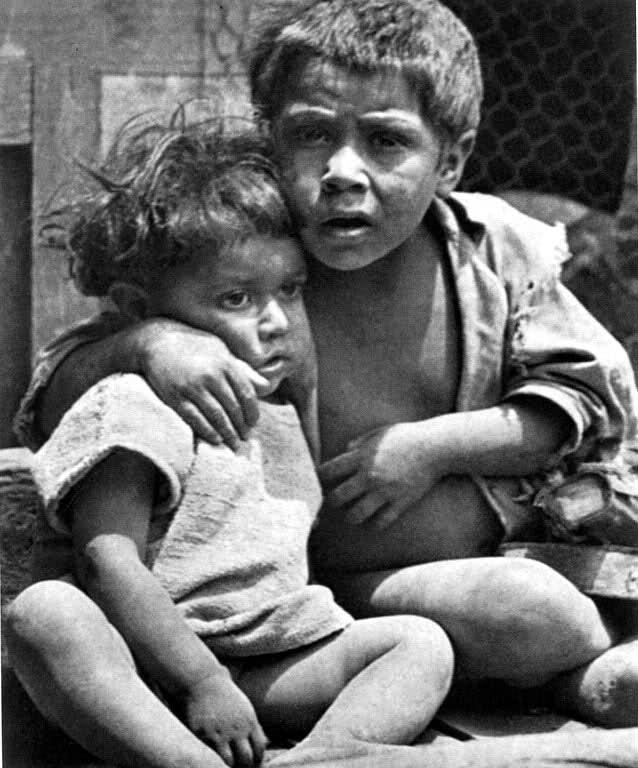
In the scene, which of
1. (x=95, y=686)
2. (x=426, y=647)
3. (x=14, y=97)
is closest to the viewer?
(x=95, y=686)

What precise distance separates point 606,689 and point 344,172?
517 mm

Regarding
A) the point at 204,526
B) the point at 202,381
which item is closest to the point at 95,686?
the point at 204,526

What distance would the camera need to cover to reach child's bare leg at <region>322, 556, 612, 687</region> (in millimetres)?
2137

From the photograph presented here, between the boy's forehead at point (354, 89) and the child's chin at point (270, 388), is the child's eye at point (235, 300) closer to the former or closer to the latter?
the child's chin at point (270, 388)

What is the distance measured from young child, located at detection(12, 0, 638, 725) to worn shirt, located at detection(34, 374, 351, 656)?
0.13 feet

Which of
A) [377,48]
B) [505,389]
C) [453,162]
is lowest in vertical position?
[505,389]

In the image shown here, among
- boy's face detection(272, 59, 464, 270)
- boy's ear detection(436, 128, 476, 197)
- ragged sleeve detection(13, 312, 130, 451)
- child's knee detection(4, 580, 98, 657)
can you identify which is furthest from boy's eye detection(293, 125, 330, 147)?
child's knee detection(4, 580, 98, 657)

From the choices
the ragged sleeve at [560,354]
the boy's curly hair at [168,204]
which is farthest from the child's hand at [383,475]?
the boy's curly hair at [168,204]

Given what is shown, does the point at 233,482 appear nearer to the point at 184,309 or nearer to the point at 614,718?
the point at 184,309

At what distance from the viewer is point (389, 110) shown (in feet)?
7.06

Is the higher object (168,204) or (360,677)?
(168,204)

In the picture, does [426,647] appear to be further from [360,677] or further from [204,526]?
[204,526]

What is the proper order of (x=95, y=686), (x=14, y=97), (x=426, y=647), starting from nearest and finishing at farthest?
(x=95, y=686) < (x=426, y=647) < (x=14, y=97)

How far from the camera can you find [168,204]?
2148mm
